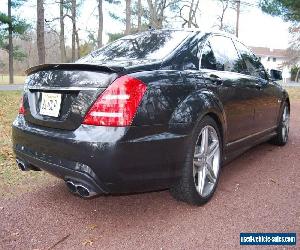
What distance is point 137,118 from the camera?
2768mm

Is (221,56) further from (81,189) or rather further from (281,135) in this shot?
(281,135)

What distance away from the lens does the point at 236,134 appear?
13.6 feet

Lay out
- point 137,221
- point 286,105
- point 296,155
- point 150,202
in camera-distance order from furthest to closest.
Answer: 1. point 286,105
2. point 296,155
3. point 150,202
4. point 137,221

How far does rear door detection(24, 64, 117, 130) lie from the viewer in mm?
2805

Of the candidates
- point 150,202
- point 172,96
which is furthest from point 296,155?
point 172,96

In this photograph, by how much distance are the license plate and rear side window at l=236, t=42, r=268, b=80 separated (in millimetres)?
2578

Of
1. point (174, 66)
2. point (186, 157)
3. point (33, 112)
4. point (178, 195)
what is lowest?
point (178, 195)

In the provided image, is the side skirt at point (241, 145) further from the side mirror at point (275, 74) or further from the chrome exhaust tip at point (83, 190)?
the chrome exhaust tip at point (83, 190)

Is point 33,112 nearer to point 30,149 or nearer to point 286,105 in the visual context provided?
point 30,149

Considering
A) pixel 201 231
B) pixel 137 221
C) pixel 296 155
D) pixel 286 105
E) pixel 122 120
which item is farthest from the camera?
pixel 286 105

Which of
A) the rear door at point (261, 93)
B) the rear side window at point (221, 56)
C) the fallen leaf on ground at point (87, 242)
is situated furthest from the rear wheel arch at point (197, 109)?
the rear door at point (261, 93)

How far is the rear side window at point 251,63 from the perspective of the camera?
4.77m

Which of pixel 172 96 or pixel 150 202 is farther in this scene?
pixel 150 202

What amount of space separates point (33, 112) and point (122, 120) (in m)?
0.97
